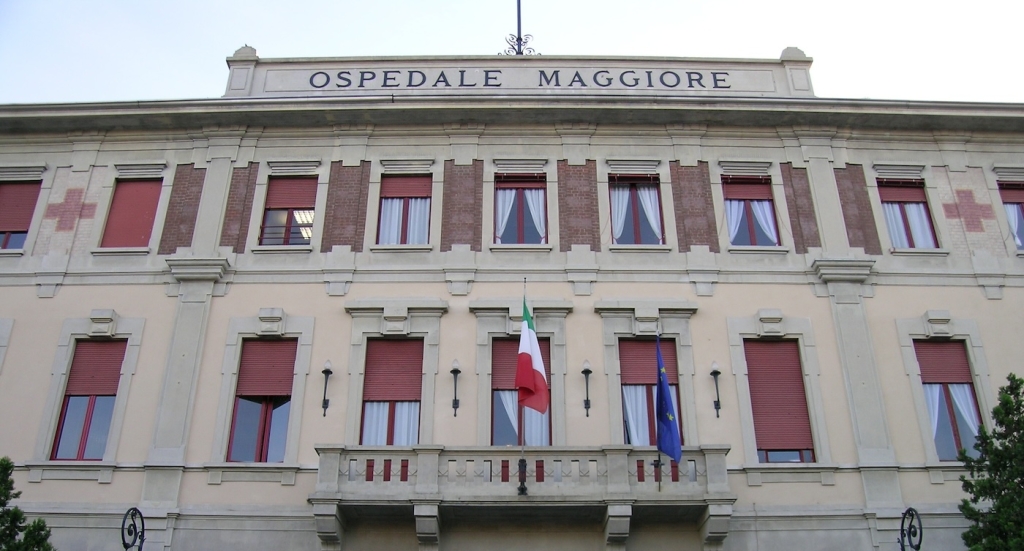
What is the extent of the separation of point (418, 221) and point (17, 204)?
9.34m

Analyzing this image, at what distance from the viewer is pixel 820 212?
66.1ft

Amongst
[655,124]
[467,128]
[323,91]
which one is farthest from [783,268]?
[323,91]

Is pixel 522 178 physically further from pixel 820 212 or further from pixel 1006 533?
pixel 1006 533

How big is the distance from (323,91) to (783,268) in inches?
456

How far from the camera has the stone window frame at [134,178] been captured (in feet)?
65.1

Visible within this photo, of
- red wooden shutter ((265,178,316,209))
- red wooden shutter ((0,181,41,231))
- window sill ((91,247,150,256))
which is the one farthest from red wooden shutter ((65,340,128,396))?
red wooden shutter ((265,178,316,209))

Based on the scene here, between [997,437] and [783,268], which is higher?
[783,268]

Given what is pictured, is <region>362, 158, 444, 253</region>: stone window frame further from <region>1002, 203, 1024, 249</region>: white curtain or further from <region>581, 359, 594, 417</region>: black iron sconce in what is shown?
<region>1002, 203, 1024, 249</region>: white curtain

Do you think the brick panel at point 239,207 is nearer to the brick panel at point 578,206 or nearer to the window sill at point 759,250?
the brick panel at point 578,206

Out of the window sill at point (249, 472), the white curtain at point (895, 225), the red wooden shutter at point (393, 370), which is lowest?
the window sill at point (249, 472)

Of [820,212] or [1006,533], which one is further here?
[820,212]

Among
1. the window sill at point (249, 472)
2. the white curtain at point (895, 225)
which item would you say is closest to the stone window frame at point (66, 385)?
the window sill at point (249, 472)

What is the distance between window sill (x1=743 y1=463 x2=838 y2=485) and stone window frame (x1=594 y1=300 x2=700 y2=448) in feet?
5.14

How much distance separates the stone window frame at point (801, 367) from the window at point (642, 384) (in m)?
1.25
